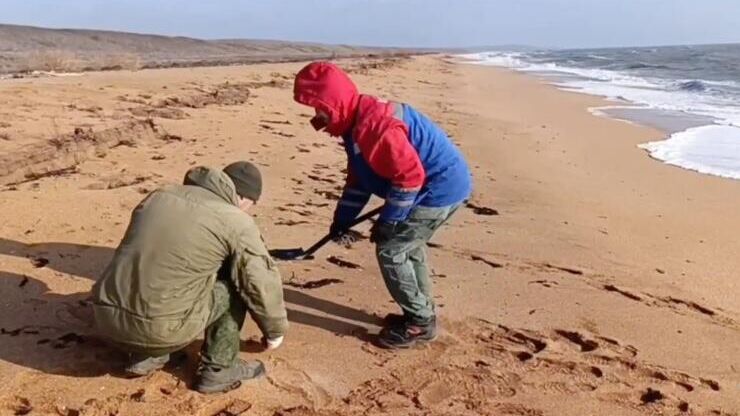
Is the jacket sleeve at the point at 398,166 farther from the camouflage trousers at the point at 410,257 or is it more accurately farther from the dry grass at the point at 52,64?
the dry grass at the point at 52,64

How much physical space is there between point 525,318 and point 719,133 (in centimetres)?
949

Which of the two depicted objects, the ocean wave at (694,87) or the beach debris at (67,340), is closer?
the beach debris at (67,340)

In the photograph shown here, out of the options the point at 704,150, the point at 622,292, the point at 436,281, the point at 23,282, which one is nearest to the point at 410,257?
the point at 436,281

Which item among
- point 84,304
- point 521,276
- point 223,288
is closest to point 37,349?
point 84,304

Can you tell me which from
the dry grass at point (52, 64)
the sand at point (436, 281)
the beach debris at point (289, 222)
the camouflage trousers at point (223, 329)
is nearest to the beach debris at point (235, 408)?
the sand at point (436, 281)

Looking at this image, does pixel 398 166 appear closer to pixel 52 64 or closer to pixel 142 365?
pixel 142 365

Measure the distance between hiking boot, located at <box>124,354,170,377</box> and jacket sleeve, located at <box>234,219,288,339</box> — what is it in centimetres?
45

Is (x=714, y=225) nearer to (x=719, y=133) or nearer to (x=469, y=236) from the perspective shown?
(x=469, y=236)

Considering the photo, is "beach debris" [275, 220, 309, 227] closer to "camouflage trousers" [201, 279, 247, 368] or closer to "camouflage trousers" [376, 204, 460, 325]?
"camouflage trousers" [376, 204, 460, 325]

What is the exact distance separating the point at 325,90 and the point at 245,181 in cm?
52

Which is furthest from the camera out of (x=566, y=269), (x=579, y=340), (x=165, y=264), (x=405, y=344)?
(x=566, y=269)

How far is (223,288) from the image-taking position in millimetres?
3078

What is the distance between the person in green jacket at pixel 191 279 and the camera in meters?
2.86

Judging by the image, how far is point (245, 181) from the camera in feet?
10.4
